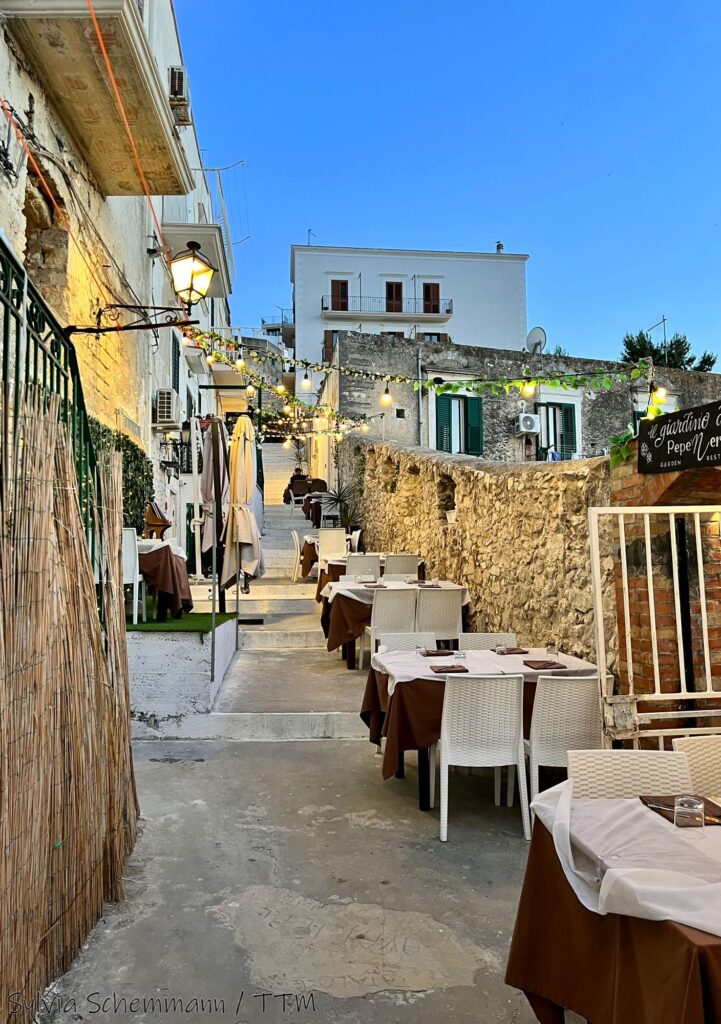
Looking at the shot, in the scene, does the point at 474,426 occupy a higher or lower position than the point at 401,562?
higher

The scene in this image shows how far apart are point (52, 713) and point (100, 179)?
6.74 metres

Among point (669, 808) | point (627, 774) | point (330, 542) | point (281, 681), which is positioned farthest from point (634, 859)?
point (330, 542)

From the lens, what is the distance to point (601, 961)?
5.46 feet

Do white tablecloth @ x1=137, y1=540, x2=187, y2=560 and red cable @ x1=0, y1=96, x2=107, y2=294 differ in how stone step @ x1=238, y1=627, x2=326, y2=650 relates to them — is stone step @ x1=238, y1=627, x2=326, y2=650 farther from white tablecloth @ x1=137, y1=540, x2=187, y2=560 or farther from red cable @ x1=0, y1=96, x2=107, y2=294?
red cable @ x1=0, y1=96, x2=107, y2=294

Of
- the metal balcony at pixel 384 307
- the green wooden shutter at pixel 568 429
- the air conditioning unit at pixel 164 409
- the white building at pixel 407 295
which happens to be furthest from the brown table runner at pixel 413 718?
Result: the metal balcony at pixel 384 307

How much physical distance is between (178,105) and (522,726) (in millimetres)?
10627

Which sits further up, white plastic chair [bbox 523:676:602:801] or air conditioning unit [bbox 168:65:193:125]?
air conditioning unit [bbox 168:65:193:125]

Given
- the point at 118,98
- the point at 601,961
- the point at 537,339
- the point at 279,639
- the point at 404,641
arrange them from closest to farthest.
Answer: the point at 601,961 → the point at 404,641 → the point at 118,98 → the point at 279,639 → the point at 537,339

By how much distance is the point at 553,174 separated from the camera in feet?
218

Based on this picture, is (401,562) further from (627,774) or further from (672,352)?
(672,352)

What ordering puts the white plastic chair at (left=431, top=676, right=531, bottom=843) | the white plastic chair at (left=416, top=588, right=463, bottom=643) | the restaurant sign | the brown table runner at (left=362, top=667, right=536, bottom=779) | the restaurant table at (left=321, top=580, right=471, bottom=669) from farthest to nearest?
the restaurant table at (left=321, top=580, right=471, bottom=669), the white plastic chair at (left=416, top=588, right=463, bottom=643), the brown table runner at (left=362, top=667, right=536, bottom=779), the white plastic chair at (left=431, top=676, right=531, bottom=843), the restaurant sign

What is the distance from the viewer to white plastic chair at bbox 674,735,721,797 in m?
2.52

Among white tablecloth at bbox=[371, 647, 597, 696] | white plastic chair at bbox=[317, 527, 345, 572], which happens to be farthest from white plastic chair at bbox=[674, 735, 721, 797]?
white plastic chair at bbox=[317, 527, 345, 572]

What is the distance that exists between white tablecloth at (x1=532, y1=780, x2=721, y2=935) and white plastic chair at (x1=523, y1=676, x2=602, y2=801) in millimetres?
1449
